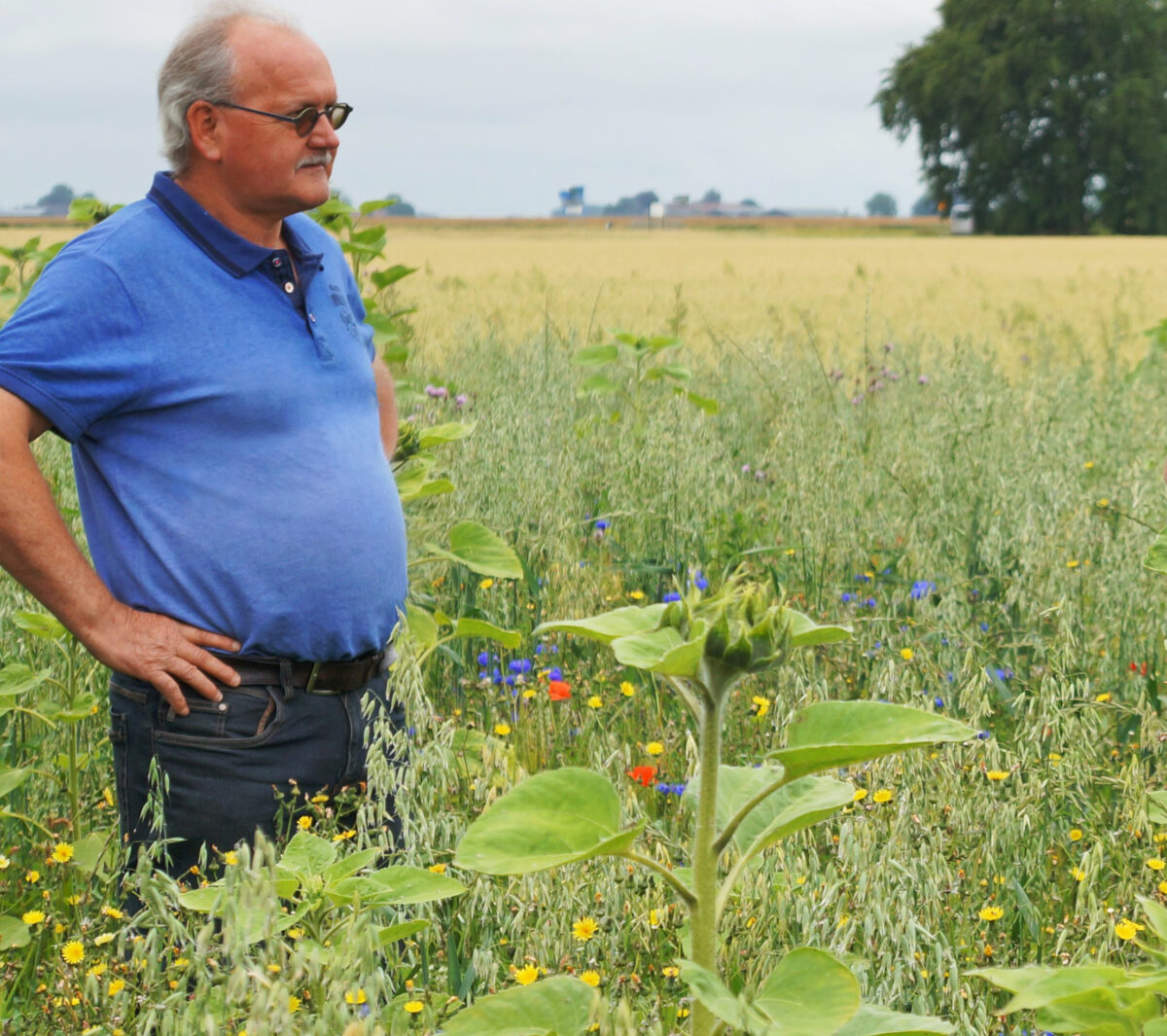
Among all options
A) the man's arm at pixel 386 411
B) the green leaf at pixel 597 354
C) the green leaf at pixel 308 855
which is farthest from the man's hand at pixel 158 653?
the green leaf at pixel 597 354

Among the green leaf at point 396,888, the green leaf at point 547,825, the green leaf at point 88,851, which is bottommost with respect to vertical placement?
the green leaf at point 88,851

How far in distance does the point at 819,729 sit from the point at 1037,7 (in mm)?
57564

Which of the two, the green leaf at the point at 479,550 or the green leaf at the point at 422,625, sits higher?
the green leaf at the point at 479,550

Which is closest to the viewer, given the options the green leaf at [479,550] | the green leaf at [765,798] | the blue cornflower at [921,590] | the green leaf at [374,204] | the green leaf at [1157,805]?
the green leaf at [765,798]

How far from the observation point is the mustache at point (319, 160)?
2275 millimetres

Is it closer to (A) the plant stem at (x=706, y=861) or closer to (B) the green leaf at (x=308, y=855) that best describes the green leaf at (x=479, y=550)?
(B) the green leaf at (x=308, y=855)

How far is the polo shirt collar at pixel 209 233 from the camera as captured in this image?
2.20 m

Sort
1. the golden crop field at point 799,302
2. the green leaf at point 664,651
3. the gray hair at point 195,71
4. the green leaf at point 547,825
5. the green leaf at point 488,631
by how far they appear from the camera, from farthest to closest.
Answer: the golden crop field at point 799,302
the green leaf at point 488,631
the gray hair at point 195,71
the green leaf at point 547,825
the green leaf at point 664,651

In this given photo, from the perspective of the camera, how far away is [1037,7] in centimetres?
5147

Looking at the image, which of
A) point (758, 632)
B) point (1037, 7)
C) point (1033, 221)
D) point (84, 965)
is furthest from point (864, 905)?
point (1037, 7)

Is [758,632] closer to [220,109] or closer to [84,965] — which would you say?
[84,965]

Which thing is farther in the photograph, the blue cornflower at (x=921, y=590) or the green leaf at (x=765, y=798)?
the blue cornflower at (x=921, y=590)

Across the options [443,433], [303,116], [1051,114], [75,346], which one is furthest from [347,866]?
[1051,114]

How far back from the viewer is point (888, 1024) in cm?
122
